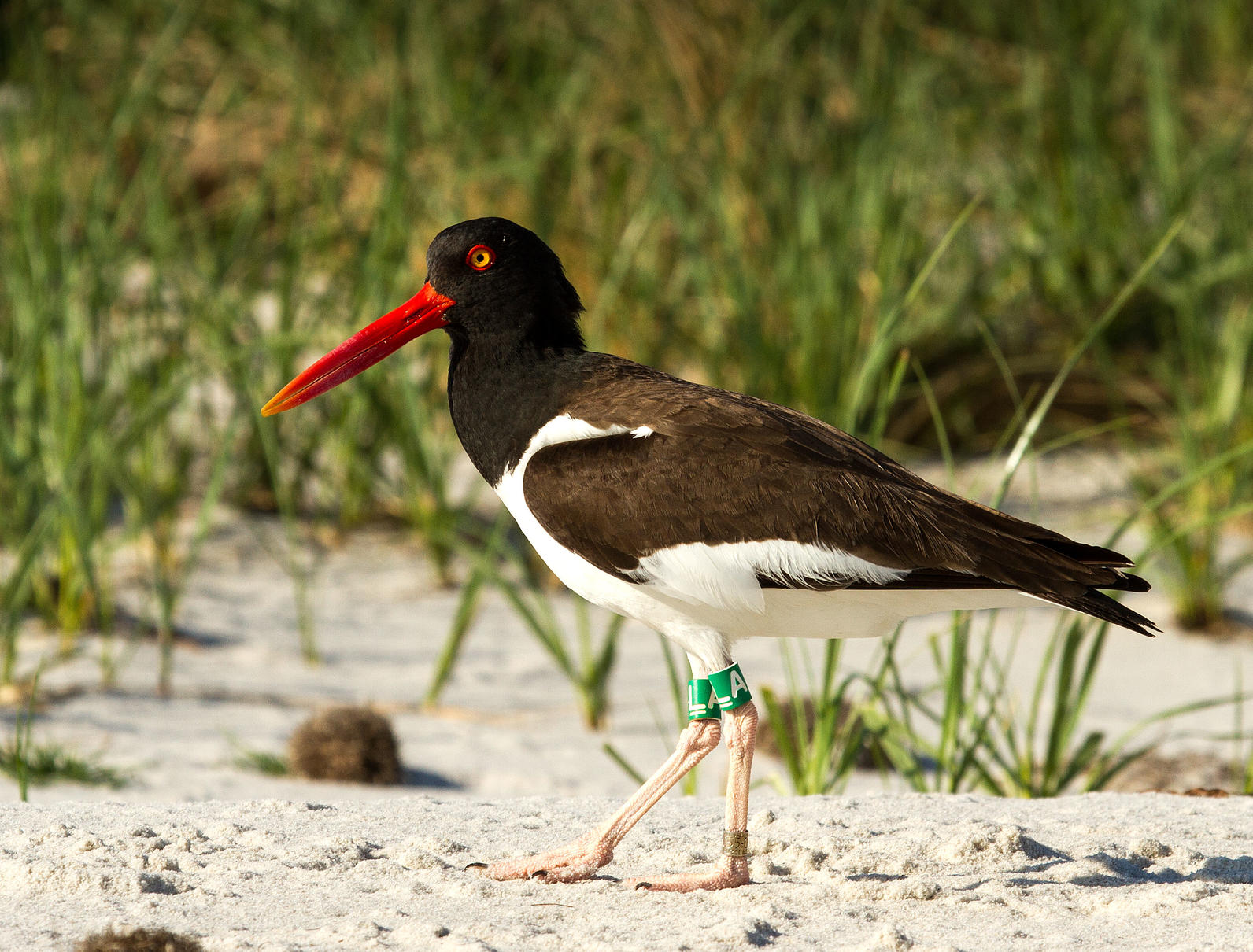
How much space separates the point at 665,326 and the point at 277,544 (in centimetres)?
213

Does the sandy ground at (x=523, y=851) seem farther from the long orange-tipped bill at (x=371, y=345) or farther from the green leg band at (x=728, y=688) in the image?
the long orange-tipped bill at (x=371, y=345)

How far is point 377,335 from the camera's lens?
332 centimetres

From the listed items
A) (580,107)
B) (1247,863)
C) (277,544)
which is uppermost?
(580,107)

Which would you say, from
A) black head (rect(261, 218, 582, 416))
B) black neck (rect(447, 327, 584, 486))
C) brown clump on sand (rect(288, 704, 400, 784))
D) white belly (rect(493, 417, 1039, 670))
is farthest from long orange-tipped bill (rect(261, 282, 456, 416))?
brown clump on sand (rect(288, 704, 400, 784))

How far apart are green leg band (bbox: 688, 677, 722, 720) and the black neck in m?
0.59

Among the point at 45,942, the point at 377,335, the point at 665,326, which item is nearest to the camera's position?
the point at 45,942

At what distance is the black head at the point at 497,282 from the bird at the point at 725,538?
0.49 feet

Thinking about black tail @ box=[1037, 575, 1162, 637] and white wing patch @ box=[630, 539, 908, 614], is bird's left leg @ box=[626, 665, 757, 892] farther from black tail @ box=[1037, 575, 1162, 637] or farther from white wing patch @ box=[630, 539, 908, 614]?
black tail @ box=[1037, 575, 1162, 637]

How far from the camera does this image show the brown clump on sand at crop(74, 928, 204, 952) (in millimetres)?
2236

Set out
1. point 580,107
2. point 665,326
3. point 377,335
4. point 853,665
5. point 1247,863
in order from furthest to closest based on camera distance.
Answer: point 580,107 < point 665,326 < point 853,665 < point 377,335 < point 1247,863

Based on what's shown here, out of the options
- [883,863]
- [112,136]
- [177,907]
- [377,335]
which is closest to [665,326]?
[112,136]

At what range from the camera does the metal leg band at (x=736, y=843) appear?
9.16ft

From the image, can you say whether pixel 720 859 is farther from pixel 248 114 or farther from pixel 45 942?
pixel 248 114

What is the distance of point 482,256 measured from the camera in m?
3.22
